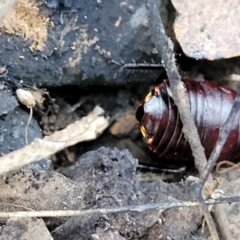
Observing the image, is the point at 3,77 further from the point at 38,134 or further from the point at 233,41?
the point at 233,41

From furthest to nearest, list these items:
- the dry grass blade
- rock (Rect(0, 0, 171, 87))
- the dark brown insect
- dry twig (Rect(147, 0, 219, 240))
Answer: the dark brown insect < rock (Rect(0, 0, 171, 87)) < dry twig (Rect(147, 0, 219, 240)) < the dry grass blade

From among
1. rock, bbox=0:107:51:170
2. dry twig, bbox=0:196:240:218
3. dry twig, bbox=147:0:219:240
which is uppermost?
dry twig, bbox=147:0:219:240

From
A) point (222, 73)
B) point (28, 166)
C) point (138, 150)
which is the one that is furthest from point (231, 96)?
point (28, 166)

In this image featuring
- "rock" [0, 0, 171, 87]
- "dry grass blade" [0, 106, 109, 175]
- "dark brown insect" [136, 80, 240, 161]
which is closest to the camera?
"dry grass blade" [0, 106, 109, 175]

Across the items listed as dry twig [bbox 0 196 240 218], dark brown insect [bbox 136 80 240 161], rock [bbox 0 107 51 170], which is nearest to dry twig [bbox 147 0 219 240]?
dry twig [bbox 0 196 240 218]

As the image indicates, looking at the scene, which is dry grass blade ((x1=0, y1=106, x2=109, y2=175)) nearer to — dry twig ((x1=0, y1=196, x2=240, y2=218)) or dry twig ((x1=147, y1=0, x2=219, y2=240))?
dry twig ((x1=0, y1=196, x2=240, y2=218))

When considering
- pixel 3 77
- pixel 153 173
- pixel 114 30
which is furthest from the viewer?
pixel 153 173
